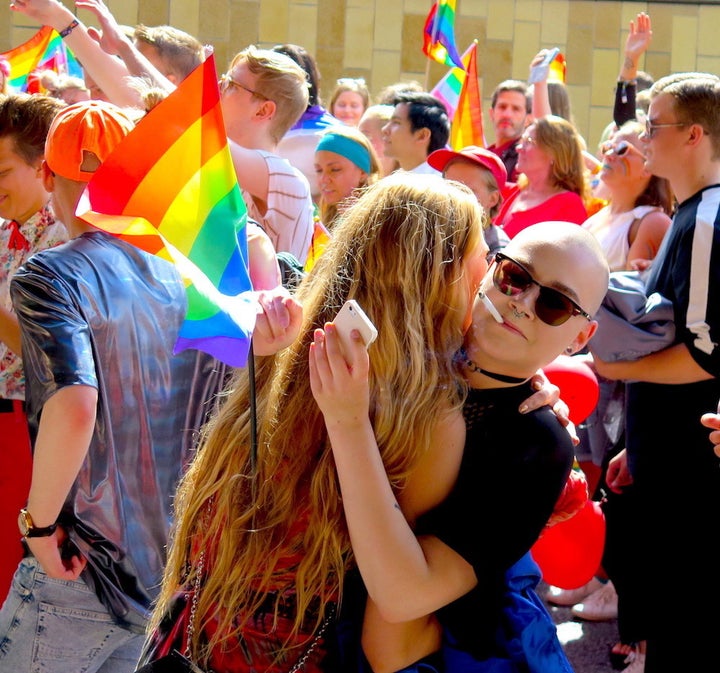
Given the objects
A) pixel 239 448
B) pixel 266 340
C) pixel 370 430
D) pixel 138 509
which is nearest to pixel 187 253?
pixel 266 340

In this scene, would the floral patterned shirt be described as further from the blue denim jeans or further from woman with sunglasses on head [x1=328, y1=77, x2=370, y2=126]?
woman with sunglasses on head [x1=328, y1=77, x2=370, y2=126]

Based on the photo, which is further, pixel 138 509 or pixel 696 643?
pixel 696 643

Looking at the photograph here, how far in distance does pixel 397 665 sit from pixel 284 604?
0.71 feet

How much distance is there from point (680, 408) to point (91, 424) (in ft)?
6.65

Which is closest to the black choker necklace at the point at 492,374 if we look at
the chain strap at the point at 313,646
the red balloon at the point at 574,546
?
the chain strap at the point at 313,646

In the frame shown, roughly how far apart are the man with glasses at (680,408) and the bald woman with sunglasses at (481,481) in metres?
1.61

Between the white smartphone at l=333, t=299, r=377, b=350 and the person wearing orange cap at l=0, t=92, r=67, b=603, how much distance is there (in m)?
2.03

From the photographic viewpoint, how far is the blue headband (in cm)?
473

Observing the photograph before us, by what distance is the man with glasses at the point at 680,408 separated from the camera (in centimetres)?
341

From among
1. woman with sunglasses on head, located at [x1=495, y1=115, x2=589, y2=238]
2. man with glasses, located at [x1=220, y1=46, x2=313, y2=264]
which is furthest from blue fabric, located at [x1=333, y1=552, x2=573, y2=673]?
woman with sunglasses on head, located at [x1=495, y1=115, x2=589, y2=238]

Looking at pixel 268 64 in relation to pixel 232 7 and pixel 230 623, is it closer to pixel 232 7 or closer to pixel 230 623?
pixel 230 623

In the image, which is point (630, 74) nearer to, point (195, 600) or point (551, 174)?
point (551, 174)

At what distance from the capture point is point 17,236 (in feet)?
11.5

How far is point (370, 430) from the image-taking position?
1697 mm
